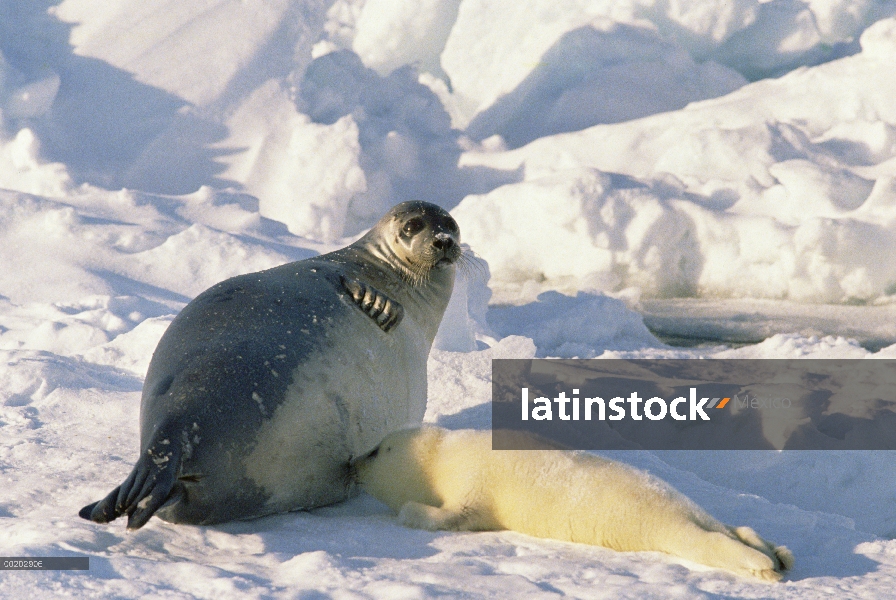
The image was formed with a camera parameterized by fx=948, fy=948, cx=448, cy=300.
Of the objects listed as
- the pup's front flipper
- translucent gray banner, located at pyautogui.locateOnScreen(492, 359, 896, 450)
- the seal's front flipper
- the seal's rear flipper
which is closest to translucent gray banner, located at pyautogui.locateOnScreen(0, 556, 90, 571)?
the seal's rear flipper

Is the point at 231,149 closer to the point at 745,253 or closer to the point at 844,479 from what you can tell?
the point at 745,253

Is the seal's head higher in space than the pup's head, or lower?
higher

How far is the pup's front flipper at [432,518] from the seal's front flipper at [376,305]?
815 mm

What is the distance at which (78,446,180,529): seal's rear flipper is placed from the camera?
2.23 m

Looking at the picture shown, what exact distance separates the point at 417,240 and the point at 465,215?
12.9 ft

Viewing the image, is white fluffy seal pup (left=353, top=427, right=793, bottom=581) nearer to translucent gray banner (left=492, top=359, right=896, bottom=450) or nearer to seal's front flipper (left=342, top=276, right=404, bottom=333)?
seal's front flipper (left=342, top=276, right=404, bottom=333)

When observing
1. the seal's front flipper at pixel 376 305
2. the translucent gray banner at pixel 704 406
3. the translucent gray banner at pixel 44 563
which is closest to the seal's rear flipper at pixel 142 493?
the translucent gray banner at pixel 44 563

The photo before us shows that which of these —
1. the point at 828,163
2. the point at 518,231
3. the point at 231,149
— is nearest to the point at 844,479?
the point at 518,231

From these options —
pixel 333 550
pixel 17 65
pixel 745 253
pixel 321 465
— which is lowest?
pixel 333 550

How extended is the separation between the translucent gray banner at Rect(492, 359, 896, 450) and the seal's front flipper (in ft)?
2.38

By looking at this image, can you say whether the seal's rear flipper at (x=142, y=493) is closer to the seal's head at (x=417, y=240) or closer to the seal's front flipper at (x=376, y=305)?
the seal's front flipper at (x=376, y=305)

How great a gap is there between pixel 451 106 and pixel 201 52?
2670mm

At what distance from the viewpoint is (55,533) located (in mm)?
2215

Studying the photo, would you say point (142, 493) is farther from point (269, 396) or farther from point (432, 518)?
point (432, 518)
